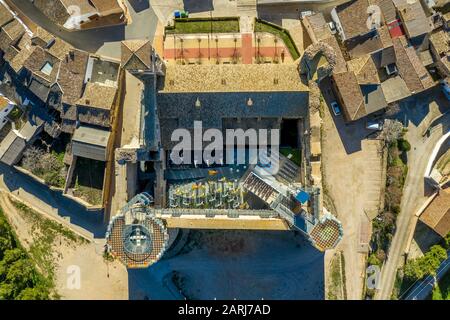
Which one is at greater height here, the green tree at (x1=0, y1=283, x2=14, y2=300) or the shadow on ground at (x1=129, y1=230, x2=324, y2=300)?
the shadow on ground at (x1=129, y1=230, x2=324, y2=300)

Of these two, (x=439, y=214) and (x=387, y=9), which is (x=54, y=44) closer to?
(x=387, y=9)

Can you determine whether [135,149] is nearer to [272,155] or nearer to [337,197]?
[272,155]

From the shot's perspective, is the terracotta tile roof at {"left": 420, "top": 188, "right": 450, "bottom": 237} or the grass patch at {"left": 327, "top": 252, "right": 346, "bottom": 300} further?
the grass patch at {"left": 327, "top": 252, "right": 346, "bottom": 300}

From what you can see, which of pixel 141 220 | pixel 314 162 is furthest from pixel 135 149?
pixel 314 162

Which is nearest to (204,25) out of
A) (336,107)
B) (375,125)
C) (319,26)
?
(319,26)

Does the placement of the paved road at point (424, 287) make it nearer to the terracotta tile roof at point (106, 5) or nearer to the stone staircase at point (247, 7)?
the stone staircase at point (247, 7)

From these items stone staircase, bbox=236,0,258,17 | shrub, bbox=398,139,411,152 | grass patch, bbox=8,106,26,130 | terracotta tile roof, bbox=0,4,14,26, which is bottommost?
shrub, bbox=398,139,411,152

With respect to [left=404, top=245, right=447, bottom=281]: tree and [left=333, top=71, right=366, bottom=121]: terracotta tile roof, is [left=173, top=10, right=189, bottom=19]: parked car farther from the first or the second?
[left=404, top=245, right=447, bottom=281]: tree

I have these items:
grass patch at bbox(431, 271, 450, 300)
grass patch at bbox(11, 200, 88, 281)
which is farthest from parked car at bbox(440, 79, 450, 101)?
grass patch at bbox(11, 200, 88, 281)
